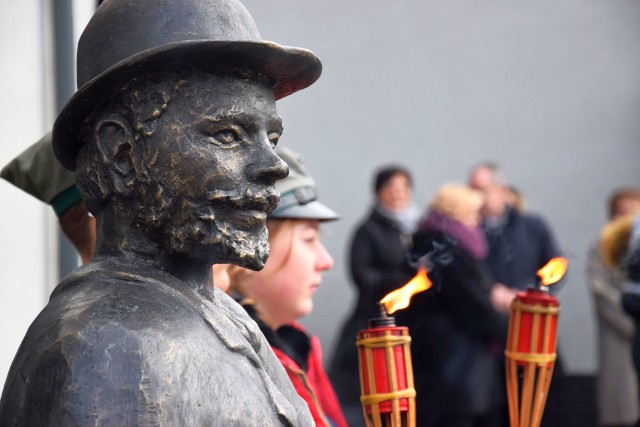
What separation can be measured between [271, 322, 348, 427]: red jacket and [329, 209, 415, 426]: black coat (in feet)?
10.1

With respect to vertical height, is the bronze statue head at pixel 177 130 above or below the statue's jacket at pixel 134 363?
above

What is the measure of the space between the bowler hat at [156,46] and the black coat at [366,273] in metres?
4.84

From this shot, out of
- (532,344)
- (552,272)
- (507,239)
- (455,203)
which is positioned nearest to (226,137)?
(532,344)

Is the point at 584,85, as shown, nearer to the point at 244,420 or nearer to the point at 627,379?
the point at 627,379

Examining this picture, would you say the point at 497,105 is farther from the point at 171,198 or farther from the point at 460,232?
the point at 171,198

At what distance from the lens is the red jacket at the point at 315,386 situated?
385cm

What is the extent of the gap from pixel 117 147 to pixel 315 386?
1.84m

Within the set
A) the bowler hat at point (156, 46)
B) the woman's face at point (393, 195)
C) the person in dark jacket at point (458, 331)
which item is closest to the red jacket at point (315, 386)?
the bowler hat at point (156, 46)

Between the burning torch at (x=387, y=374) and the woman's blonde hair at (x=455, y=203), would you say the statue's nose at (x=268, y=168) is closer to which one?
the burning torch at (x=387, y=374)

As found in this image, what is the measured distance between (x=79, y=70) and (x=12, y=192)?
2.02 meters

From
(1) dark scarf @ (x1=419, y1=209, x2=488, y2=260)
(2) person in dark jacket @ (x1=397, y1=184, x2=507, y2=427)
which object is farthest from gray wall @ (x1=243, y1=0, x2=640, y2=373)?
(1) dark scarf @ (x1=419, y1=209, x2=488, y2=260)

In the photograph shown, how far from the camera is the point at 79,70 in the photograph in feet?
8.63

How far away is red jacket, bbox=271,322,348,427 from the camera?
385 cm

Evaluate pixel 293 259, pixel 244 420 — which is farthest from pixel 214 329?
pixel 293 259
